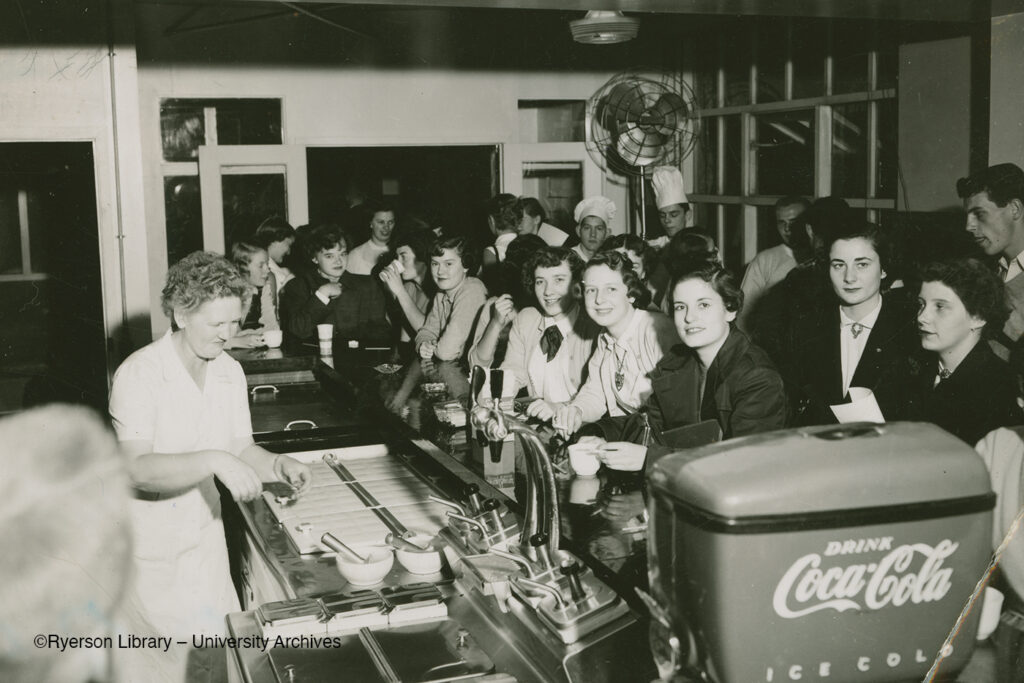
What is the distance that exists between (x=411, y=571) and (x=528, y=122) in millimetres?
6591

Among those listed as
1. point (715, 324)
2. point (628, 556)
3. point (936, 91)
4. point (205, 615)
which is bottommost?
point (205, 615)

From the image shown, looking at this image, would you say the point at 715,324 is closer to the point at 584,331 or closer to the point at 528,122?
the point at 584,331

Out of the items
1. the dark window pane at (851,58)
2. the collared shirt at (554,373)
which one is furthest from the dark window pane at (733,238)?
the collared shirt at (554,373)

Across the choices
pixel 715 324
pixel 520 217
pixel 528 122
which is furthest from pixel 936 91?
pixel 528 122

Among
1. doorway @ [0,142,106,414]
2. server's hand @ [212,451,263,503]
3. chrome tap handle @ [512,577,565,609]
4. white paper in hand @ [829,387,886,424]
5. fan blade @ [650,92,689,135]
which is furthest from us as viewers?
fan blade @ [650,92,689,135]

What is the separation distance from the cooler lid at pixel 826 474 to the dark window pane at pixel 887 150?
15.8ft

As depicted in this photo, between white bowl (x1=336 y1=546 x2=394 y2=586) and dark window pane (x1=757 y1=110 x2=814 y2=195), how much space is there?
5052mm

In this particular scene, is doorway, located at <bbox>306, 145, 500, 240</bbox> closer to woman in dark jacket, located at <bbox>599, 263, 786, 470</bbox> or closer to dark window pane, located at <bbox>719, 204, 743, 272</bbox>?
dark window pane, located at <bbox>719, 204, 743, 272</bbox>

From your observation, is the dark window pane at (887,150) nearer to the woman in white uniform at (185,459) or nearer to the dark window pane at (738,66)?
the dark window pane at (738,66)

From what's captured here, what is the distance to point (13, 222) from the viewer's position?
7.27 meters

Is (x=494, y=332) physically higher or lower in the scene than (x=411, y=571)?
higher

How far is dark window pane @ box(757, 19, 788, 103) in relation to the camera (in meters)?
6.68

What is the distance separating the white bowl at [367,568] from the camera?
196 centimetres

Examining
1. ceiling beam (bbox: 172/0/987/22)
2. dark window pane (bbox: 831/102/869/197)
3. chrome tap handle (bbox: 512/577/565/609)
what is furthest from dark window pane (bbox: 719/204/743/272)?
chrome tap handle (bbox: 512/577/565/609)
